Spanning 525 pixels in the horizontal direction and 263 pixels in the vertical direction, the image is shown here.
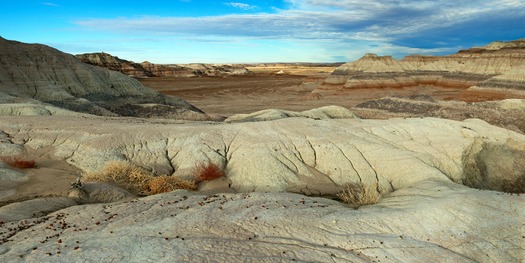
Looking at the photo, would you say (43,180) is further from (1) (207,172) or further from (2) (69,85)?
(2) (69,85)

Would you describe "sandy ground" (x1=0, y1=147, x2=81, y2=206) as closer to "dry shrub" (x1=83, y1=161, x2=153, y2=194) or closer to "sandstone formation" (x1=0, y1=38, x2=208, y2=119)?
"dry shrub" (x1=83, y1=161, x2=153, y2=194)

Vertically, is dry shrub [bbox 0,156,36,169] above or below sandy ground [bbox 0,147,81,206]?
above

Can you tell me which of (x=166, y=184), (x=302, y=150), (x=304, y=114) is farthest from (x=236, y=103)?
(x=166, y=184)

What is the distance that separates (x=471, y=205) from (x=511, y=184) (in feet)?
31.0

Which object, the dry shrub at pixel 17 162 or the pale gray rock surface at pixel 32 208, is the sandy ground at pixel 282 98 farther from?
the pale gray rock surface at pixel 32 208

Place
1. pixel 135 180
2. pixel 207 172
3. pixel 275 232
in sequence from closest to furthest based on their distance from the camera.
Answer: pixel 275 232 → pixel 135 180 → pixel 207 172

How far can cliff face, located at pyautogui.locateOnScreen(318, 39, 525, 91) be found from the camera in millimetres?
55750

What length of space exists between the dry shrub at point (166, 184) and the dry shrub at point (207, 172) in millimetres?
728

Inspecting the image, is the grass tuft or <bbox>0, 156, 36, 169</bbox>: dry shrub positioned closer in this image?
the grass tuft

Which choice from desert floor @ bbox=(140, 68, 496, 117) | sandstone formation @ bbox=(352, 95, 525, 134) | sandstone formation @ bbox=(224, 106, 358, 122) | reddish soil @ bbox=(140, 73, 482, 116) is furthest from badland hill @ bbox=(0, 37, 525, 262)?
reddish soil @ bbox=(140, 73, 482, 116)

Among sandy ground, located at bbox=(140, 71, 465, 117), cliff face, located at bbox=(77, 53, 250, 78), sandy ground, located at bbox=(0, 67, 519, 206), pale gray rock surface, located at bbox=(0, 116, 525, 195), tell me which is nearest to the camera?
sandy ground, located at bbox=(0, 67, 519, 206)

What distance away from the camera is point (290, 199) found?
925 cm

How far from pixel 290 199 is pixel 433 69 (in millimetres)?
64873

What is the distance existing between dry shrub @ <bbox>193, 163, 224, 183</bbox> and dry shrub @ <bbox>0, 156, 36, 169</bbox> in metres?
5.72
